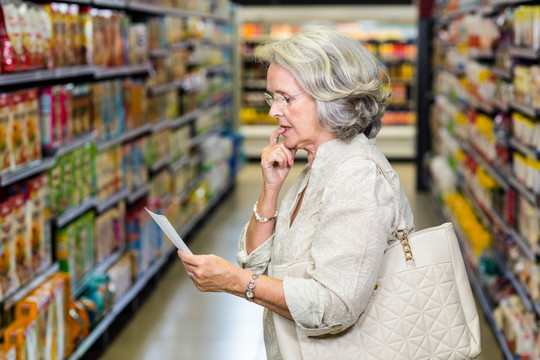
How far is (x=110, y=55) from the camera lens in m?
5.17

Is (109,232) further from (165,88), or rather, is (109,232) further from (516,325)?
(516,325)

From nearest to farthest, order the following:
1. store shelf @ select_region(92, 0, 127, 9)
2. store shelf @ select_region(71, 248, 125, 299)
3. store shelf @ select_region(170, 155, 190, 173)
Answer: store shelf @ select_region(71, 248, 125, 299) → store shelf @ select_region(92, 0, 127, 9) → store shelf @ select_region(170, 155, 190, 173)

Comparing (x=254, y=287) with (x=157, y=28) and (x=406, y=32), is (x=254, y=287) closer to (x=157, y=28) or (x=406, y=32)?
(x=157, y=28)

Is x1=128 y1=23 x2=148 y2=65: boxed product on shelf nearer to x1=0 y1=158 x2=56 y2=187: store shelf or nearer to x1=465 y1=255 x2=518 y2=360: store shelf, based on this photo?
x1=0 y1=158 x2=56 y2=187: store shelf

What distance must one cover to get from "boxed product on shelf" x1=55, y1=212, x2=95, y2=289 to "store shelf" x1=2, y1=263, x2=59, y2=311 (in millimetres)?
97

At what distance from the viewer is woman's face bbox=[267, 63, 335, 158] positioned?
6.80 ft

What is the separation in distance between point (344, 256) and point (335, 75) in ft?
1.49

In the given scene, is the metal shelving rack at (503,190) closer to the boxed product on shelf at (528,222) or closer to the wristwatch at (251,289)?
the boxed product on shelf at (528,222)

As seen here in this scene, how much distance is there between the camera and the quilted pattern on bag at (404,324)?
2.00 metres

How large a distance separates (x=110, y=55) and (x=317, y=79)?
338cm

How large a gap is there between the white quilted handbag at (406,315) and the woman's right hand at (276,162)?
37 centimetres

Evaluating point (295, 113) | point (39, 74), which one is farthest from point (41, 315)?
point (295, 113)

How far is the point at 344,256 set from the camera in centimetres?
189

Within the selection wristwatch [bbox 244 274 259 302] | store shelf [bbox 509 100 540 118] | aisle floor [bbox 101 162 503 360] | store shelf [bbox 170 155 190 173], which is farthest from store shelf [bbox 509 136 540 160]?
store shelf [bbox 170 155 190 173]
